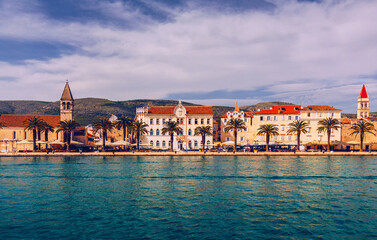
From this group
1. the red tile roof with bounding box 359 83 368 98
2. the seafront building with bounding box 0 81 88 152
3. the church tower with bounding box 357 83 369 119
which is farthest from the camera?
the red tile roof with bounding box 359 83 368 98

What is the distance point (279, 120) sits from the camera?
8381cm

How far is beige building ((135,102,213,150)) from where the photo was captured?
279 ft

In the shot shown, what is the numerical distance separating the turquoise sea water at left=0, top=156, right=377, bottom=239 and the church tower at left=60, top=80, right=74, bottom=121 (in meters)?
48.9

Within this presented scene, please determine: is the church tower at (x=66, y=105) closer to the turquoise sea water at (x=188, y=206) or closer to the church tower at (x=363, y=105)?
the turquoise sea water at (x=188, y=206)

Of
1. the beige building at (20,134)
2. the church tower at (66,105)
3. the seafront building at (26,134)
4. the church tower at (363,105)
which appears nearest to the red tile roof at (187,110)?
the seafront building at (26,134)

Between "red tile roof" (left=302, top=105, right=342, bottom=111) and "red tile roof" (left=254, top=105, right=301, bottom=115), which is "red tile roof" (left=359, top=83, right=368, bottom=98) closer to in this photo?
"red tile roof" (left=302, top=105, right=342, bottom=111)

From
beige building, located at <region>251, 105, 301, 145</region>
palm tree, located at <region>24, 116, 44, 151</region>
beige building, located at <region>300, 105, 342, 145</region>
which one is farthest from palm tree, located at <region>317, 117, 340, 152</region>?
palm tree, located at <region>24, 116, 44, 151</region>

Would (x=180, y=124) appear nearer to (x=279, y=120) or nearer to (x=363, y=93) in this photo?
(x=279, y=120)

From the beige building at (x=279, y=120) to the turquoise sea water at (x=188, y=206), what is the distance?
45149mm

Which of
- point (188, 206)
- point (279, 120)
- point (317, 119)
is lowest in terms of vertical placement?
point (188, 206)

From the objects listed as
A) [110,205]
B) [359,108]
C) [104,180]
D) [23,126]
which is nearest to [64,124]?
[23,126]

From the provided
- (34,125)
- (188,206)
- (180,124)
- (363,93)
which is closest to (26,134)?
(34,125)

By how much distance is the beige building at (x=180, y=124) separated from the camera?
85.1 meters

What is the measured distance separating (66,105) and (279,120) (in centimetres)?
6219
